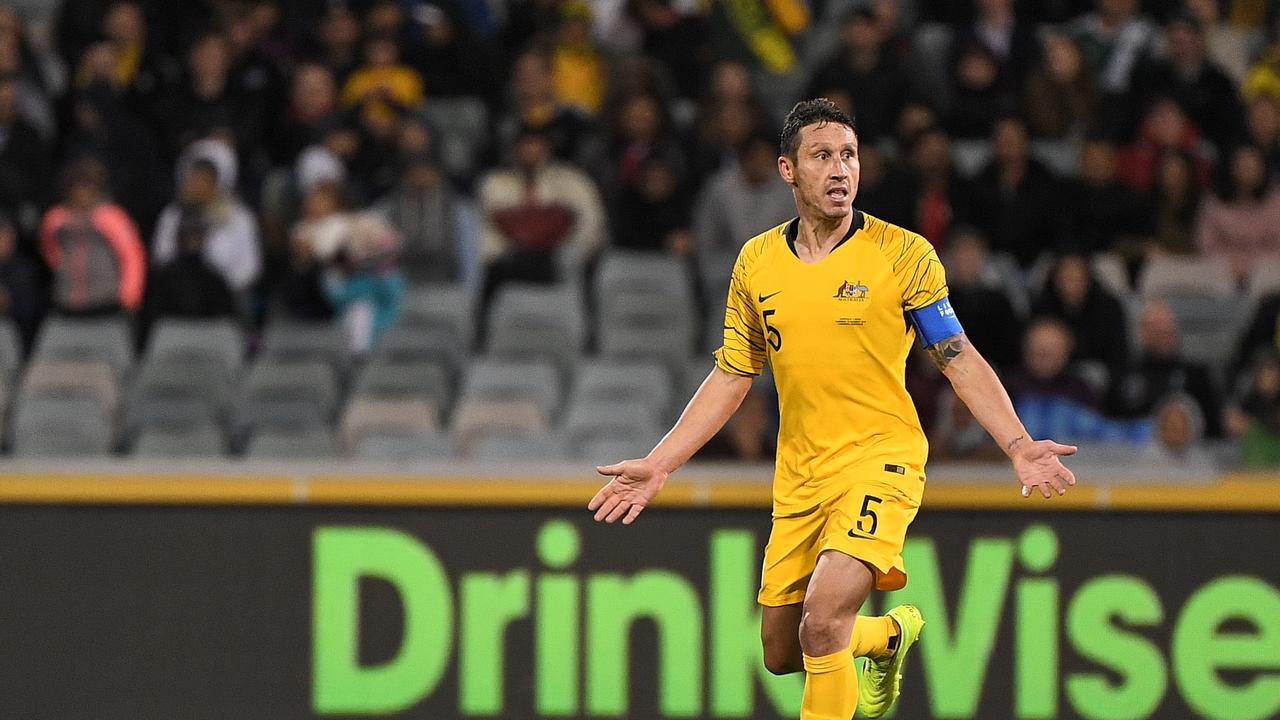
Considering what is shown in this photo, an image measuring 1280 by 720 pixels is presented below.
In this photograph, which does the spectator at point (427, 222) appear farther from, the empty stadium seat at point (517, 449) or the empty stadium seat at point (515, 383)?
the empty stadium seat at point (517, 449)

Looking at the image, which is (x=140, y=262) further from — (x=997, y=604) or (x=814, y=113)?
(x=814, y=113)

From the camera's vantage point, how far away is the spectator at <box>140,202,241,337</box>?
12.6m

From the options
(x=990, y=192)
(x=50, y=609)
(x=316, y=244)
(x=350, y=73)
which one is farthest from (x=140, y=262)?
(x=990, y=192)

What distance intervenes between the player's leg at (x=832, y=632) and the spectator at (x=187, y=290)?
7096 millimetres

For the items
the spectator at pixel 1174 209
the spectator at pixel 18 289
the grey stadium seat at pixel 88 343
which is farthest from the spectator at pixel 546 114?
the spectator at pixel 1174 209

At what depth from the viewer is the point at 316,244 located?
1273 centimetres

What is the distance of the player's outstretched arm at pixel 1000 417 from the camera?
19.5 feet

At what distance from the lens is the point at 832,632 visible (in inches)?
248

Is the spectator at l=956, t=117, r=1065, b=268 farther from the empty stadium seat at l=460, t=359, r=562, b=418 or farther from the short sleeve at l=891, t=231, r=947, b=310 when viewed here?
the short sleeve at l=891, t=231, r=947, b=310

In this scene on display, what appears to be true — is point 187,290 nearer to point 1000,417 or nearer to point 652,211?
point 652,211

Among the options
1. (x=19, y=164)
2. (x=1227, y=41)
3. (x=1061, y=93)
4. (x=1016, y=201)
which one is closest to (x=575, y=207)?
(x=1016, y=201)

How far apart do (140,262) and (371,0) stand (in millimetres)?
3373

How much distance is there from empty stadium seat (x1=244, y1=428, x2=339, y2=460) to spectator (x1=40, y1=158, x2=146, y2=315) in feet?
7.12

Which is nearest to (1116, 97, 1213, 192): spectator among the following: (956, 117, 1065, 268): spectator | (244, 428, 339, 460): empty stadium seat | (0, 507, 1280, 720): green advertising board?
(956, 117, 1065, 268): spectator
